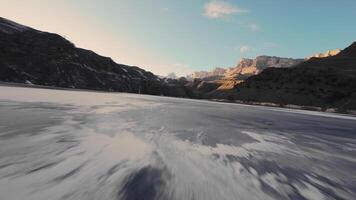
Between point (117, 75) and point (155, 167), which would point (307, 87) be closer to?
point (117, 75)

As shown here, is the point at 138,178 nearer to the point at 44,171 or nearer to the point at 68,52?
the point at 44,171

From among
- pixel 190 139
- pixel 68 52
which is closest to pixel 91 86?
pixel 68 52

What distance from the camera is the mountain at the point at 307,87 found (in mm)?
92331

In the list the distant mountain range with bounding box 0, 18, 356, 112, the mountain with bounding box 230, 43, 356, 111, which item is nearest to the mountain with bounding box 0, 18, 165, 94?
the distant mountain range with bounding box 0, 18, 356, 112

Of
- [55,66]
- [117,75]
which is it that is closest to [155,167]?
[55,66]

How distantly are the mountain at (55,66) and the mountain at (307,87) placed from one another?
227ft

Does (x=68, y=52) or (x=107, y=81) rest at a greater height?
(x=68, y=52)

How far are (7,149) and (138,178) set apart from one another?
13.0 feet

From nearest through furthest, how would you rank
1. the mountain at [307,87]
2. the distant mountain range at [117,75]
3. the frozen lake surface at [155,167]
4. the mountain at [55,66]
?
the frozen lake surface at [155,167]
the mountain at [307,87]
the distant mountain range at [117,75]
the mountain at [55,66]

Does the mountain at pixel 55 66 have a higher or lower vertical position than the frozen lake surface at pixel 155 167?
higher

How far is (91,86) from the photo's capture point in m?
134

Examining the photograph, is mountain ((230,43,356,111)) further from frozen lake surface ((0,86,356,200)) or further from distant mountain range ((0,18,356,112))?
frozen lake surface ((0,86,356,200))

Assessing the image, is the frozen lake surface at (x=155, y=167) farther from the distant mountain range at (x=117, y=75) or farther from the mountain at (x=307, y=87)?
the mountain at (x=307, y=87)

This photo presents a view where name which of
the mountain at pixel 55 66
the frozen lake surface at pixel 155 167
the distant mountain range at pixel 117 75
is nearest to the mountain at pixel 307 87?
the distant mountain range at pixel 117 75
